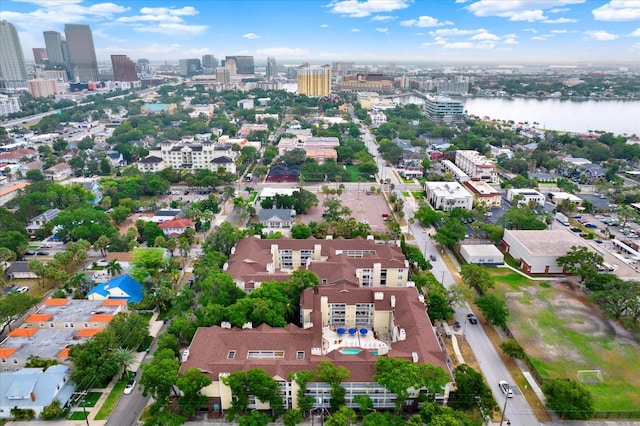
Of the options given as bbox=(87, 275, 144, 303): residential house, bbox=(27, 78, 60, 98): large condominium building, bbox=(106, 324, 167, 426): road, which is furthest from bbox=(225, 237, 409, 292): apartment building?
bbox=(27, 78, 60, 98): large condominium building

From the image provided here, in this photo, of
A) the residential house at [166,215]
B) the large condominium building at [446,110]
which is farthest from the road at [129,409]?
the large condominium building at [446,110]

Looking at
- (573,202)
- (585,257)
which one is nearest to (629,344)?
(585,257)

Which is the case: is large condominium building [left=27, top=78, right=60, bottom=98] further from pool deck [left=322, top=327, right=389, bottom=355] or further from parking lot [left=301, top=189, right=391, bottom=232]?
pool deck [left=322, top=327, right=389, bottom=355]

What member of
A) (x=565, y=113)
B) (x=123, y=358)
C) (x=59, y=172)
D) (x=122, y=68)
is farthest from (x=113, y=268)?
(x=122, y=68)

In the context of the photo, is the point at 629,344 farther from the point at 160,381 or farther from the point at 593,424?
the point at 160,381

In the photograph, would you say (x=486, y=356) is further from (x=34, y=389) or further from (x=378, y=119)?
(x=378, y=119)
